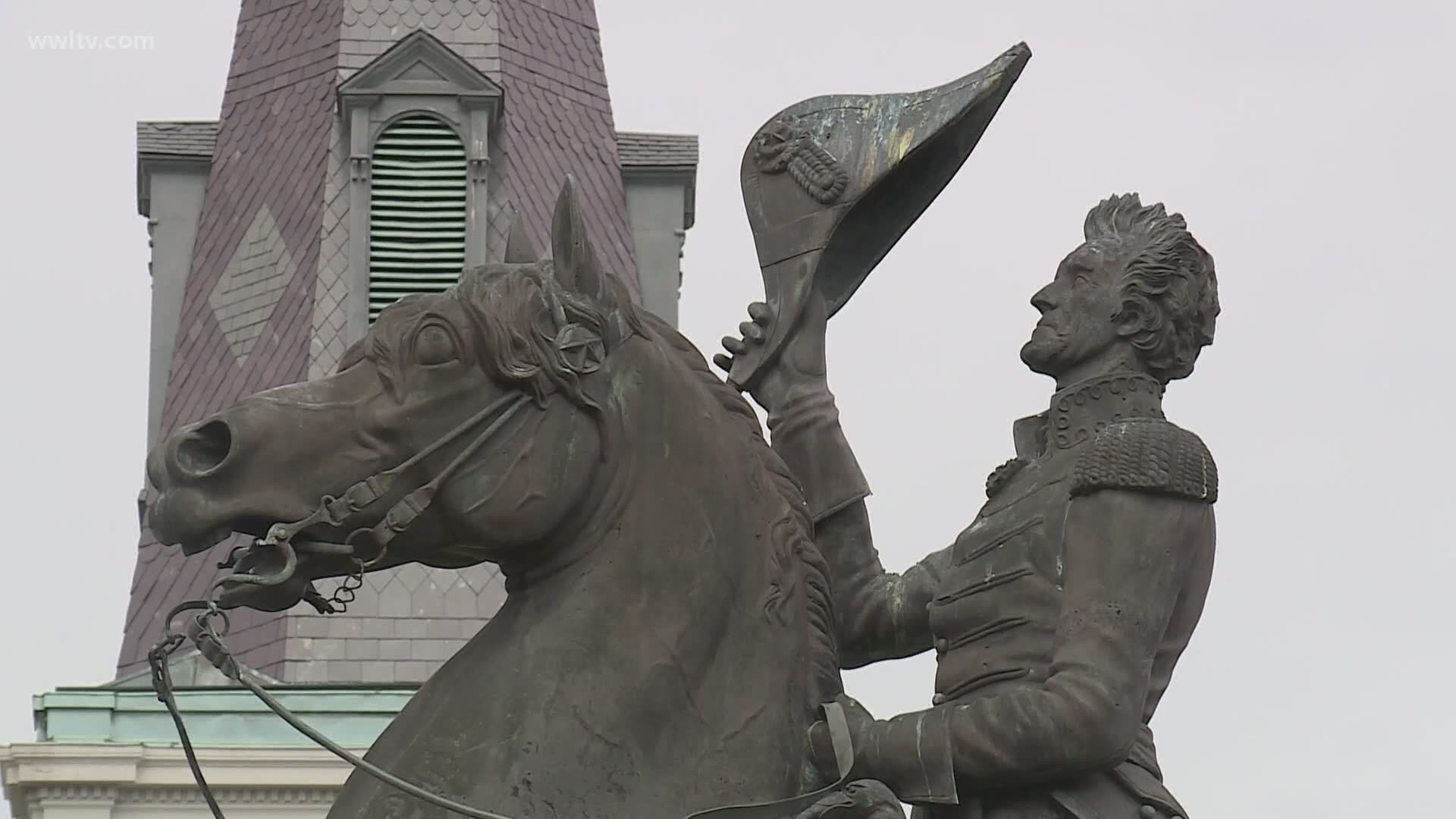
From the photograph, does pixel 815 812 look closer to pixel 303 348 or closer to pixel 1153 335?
pixel 1153 335

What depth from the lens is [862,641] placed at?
11531mm

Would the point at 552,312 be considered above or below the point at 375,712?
below

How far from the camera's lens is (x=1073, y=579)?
1066cm

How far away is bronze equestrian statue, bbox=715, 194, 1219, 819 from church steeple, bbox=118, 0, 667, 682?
164ft

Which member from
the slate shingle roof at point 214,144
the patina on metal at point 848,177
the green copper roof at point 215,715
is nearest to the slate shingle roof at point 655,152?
the slate shingle roof at point 214,144

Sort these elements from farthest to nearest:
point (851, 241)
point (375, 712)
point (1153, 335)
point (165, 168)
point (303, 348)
Answer: point (165, 168)
point (303, 348)
point (375, 712)
point (851, 241)
point (1153, 335)

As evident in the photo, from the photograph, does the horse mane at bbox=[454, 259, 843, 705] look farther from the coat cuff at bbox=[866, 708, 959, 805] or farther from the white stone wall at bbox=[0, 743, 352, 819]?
the white stone wall at bbox=[0, 743, 352, 819]

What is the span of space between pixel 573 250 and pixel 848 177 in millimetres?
1597

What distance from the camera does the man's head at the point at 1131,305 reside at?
11047 millimetres

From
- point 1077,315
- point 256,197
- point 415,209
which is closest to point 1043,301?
point 1077,315

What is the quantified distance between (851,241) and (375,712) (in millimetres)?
43990

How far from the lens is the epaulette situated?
10711 millimetres

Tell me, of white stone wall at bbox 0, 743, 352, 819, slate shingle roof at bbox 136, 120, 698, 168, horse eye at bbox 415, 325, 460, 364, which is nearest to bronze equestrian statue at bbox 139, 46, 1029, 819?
horse eye at bbox 415, 325, 460, 364

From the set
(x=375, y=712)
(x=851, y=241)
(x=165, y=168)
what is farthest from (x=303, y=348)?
(x=851, y=241)
